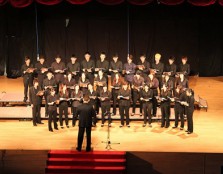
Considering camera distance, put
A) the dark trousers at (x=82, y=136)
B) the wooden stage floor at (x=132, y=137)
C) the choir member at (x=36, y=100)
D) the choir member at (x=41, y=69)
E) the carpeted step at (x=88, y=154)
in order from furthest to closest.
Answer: the choir member at (x=41, y=69), the choir member at (x=36, y=100), the wooden stage floor at (x=132, y=137), the carpeted step at (x=88, y=154), the dark trousers at (x=82, y=136)

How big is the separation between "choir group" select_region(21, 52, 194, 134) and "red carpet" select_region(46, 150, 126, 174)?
1.74 m

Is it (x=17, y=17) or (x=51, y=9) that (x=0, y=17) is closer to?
(x=17, y=17)

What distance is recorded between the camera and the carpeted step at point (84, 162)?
12000mm

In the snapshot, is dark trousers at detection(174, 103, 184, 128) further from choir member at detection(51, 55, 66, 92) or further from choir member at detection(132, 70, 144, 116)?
choir member at detection(51, 55, 66, 92)

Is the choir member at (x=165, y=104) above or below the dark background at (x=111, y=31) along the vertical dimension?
below

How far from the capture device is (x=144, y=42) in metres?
19.6

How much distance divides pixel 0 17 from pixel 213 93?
8823 millimetres

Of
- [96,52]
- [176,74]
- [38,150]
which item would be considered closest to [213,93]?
[176,74]

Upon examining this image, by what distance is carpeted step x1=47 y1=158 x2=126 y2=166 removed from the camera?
12.0 m

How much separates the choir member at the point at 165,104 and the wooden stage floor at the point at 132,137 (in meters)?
0.24

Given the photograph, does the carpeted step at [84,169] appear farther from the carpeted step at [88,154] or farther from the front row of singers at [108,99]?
the front row of singers at [108,99]

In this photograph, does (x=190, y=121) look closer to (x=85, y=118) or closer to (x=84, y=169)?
(x=85, y=118)

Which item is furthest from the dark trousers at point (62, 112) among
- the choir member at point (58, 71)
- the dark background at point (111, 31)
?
the dark background at point (111, 31)

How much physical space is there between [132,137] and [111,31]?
7230 millimetres
